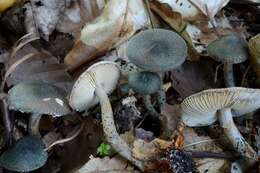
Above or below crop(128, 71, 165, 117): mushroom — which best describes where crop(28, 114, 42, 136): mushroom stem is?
below

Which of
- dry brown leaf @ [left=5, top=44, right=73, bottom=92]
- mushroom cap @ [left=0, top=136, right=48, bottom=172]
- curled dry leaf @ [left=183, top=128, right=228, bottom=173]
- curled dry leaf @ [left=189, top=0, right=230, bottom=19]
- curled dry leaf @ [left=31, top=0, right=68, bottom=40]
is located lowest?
curled dry leaf @ [left=183, top=128, right=228, bottom=173]

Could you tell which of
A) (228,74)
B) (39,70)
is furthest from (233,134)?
(39,70)

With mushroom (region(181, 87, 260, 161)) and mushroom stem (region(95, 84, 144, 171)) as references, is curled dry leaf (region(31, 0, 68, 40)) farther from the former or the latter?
mushroom (region(181, 87, 260, 161))

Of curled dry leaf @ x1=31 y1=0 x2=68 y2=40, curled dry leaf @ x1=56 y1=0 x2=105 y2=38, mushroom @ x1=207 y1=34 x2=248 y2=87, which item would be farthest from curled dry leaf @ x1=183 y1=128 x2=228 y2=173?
curled dry leaf @ x1=31 y1=0 x2=68 y2=40

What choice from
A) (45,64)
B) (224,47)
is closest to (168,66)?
(224,47)

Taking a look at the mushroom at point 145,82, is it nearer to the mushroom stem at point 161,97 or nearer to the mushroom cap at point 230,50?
the mushroom stem at point 161,97

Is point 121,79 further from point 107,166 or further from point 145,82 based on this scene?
point 107,166

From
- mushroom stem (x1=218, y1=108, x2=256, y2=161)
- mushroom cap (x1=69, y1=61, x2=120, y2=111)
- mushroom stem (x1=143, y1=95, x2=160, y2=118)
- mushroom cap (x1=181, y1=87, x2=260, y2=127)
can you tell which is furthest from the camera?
mushroom stem (x1=143, y1=95, x2=160, y2=118)

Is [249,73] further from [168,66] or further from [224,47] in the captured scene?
[168,66]
